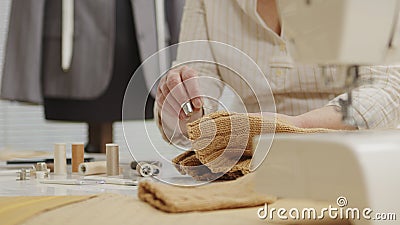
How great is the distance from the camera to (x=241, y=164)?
3.19 feet

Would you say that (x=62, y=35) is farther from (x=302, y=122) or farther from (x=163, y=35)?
(x=302, y=122)

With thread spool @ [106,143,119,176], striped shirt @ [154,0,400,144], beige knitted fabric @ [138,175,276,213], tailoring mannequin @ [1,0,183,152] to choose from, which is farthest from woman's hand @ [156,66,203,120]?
tailoring mannequin @ [1,0,183,152]

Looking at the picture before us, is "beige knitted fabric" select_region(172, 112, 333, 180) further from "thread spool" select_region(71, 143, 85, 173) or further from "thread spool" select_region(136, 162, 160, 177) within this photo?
"thread spool" select_region(71, 143, 85, 173)

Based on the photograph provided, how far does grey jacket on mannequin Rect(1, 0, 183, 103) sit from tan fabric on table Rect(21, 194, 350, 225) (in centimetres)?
174

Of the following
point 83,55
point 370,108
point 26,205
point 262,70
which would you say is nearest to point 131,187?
point 26,205

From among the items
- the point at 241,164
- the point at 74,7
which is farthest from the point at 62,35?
the point at 241,164

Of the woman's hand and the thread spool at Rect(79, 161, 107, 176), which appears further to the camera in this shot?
the thread spool at Rect(79, 161, 107, 176)

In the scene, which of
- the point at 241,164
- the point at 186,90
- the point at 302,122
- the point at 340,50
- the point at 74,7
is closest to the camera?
the point at 340,50

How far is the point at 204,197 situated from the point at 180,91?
347 millimetres

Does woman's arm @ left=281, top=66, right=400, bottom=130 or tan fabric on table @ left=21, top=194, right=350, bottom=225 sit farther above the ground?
woman's arm @ left=281, top=66, right=400, bottom=130

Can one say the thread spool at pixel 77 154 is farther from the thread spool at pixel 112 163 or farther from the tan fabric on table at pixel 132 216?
the tan fabric on table at pixel 132 216

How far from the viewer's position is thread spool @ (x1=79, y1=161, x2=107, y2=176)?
1.23m

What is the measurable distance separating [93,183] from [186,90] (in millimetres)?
215

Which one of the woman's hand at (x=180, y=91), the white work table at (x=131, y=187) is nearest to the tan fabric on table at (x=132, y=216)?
the white work table at (x=131, y=187)
